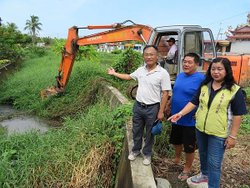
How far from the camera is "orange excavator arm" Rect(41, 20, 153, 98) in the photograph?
321 inches

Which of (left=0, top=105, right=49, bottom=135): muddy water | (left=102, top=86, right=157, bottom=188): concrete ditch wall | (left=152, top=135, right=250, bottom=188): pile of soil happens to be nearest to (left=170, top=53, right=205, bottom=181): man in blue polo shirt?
(left=152, top=135, right=250, bottom=188): pile of soil

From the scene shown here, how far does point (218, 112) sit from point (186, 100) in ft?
2.41

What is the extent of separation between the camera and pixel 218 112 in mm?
2988

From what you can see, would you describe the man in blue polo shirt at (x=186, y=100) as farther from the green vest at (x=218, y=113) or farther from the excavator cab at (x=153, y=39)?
the excavator cab at (x=153, y=39)

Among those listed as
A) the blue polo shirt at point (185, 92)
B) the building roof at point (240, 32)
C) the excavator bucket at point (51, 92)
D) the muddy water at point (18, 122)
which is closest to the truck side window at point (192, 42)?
the blue polo shirt at point (185, 92)

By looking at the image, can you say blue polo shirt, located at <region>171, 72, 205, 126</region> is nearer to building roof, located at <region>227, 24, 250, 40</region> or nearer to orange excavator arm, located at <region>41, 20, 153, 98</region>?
orange excavator arm, located at <region>41, 20, 153, 98</region>

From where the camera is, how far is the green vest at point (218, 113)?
2.93 meters

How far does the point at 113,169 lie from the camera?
4.73m

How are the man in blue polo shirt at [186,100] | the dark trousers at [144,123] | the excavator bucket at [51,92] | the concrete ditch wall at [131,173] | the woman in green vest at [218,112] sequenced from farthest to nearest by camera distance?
the excavator bucket at [51,92], the dark trousers at [144,123], the man in blue polo shirt at [186,100], the concrete ditch wall at [131,173], the woman in green vest at [218,112]

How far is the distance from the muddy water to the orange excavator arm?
1.26 metres

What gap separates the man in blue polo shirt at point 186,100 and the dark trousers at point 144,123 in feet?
1.06

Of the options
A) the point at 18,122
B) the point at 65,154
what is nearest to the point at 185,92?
the point at 65,154

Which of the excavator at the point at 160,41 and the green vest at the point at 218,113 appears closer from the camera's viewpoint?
the green vest at the point at 218,113

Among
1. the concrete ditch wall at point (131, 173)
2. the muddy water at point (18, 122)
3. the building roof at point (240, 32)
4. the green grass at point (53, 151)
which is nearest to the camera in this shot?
the concrete ditch wall at point (131, 173)
